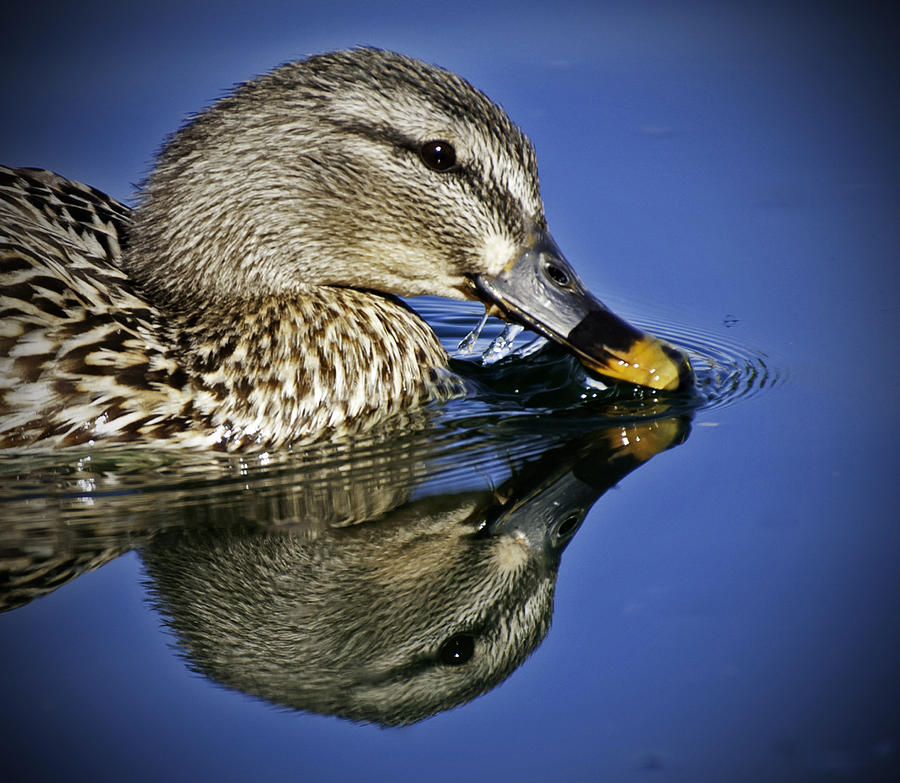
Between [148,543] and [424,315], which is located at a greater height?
[424,315]

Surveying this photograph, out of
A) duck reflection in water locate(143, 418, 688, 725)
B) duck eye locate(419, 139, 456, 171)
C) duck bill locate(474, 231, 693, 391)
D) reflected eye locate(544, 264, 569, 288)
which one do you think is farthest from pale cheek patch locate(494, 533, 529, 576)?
duck eye locate(419, 139, 456, 171)

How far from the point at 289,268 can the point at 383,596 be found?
1.89m

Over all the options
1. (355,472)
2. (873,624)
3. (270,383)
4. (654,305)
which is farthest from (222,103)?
(873,624)

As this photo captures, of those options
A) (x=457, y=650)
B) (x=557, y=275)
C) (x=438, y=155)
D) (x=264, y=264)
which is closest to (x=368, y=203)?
(x=438, y=155)

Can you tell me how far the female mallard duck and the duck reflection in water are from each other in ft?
2.19

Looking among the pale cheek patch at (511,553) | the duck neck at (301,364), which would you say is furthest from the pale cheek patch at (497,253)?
the pale cheek patch at (511,553)

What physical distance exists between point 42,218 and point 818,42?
6481mm

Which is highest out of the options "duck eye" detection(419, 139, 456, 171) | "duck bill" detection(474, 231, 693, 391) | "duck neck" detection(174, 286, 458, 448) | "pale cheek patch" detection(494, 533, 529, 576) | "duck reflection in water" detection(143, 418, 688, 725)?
"duck eye" detection(419, 139, 456, 171)

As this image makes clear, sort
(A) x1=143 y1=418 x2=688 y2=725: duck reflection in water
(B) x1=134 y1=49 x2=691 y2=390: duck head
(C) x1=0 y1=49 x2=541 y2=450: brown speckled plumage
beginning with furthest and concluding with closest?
(B) x1=134 y1=49 x2=691 y2=390: duck head
(C) x1=0 y1=49 x2=541 y2=450: brown speckled plumage
(A) x1=143 y1=418 x2=688 y2=725: duck reflection in water

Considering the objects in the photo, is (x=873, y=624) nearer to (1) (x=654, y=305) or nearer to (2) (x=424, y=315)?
(1) (x=654, y=305)

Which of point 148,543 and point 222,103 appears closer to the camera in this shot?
point 148,543

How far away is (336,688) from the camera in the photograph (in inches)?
168

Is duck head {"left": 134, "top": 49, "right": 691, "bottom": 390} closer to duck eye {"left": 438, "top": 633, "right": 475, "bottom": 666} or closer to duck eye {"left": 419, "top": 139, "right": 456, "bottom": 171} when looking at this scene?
duck eye {"left": 419, "top": 139, "right": 456, "bottom": 171}

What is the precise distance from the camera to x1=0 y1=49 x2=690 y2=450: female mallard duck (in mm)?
5398
